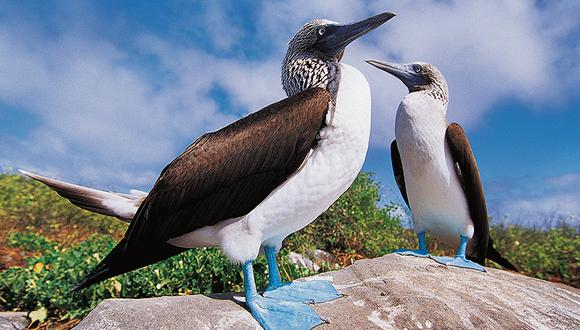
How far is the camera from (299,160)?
95.9 inches

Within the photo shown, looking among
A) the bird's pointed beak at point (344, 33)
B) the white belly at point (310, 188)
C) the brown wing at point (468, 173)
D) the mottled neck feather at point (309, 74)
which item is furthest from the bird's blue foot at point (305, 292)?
the brown wing at point (468, 173)

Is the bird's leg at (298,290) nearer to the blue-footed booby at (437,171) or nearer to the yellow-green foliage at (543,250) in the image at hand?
the blue-footed booby at (437,171)

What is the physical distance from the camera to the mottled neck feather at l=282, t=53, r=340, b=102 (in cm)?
263

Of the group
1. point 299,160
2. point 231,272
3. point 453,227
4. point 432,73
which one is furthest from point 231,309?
point 432,73

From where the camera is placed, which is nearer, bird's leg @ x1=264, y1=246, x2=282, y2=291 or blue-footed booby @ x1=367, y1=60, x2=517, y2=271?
bird's leg @ x1=264, y1=246, x2=282, y2=291

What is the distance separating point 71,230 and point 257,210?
643cm

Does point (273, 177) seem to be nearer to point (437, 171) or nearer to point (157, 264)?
point (437, 171)

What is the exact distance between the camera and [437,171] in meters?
3.76

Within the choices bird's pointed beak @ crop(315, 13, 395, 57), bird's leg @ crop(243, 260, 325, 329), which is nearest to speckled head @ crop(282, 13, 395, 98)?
bird's pointed beak @ crop(315, 13, 395, 57)

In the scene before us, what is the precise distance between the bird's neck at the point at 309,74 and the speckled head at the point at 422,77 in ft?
5.17

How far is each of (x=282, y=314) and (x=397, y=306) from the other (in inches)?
23.7

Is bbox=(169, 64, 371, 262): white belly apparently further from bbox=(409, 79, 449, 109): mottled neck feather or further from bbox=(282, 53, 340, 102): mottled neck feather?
bbox=(409, 79, 449, 109): mottled neck feather

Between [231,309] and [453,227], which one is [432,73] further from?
[231,309]

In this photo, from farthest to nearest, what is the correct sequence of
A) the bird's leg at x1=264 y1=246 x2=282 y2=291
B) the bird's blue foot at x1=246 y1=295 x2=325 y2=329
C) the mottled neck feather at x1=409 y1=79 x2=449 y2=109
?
the mottled neck feather at x1=409 y1=79 x2=449 y2=109 → the bird's leg at x1=264 y1=246 x2=282 y2=291 → the bird's blue foot at x1=246 y1=295 x2=325 y2=329
